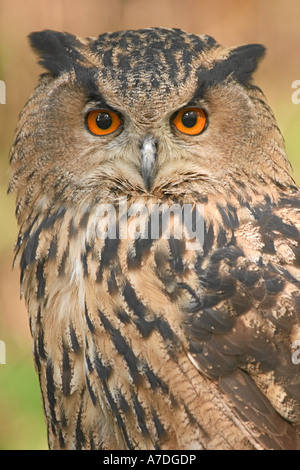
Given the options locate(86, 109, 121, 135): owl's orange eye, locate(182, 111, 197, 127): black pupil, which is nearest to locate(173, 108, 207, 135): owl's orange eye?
locate(182, 111, 197, 127): black pupil

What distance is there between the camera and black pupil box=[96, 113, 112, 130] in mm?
1912

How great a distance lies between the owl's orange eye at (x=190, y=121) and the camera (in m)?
1.90

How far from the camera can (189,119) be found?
6.24 feet

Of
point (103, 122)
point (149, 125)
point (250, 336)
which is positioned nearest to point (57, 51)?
point (103, 122)

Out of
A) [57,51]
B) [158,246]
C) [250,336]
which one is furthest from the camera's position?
[57,51]

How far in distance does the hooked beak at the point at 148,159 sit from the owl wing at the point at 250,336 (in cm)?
25

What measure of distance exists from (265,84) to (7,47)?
1.43m

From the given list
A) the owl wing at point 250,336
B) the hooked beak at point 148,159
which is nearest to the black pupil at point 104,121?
the hooked beak at point 148,159

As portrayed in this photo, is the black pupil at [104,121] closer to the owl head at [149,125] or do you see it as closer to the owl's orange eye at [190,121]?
the owl head at [149,125]

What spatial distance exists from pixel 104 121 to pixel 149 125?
0.13 meters

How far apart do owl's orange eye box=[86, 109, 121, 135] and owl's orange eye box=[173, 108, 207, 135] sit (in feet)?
0.51

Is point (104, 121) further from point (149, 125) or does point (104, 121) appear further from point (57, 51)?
point (57, 51)

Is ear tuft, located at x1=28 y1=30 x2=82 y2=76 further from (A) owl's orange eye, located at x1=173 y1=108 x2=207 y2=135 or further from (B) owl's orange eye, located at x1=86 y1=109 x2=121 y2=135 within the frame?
(A) owl's orange eye, located at x1=173 y1=108 x2=207 y2=135

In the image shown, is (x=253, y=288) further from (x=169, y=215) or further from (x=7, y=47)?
(x=7, y=47)
